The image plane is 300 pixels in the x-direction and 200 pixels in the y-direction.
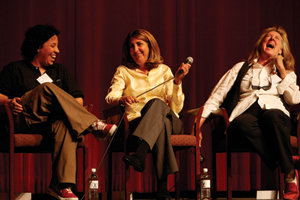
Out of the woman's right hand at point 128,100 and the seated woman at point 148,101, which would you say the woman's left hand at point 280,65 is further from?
the woman's right hand at point 128,100

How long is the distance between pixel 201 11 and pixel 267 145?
1716 millimetres

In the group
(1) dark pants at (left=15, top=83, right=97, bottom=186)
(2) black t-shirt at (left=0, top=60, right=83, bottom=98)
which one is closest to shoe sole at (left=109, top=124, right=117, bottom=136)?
(1) dark pants at (left=15, top=83, right=97, bottom=186)

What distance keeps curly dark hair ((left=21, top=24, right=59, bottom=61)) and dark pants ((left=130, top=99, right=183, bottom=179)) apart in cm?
99

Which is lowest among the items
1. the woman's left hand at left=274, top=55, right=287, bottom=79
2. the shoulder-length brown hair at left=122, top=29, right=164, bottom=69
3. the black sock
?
the black sock

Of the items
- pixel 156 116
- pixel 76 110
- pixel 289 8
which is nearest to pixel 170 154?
pixel 156 116

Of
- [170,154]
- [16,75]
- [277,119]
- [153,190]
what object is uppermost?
[16,75]

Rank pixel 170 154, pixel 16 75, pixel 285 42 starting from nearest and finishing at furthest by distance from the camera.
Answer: pixel 170 154 → pixel 16 75 → pixel 285 42

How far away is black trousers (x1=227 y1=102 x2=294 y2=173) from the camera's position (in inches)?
121

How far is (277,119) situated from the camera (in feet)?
10.3

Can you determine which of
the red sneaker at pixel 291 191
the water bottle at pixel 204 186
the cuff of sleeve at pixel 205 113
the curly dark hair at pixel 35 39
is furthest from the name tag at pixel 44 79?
the red sneaker at pixel 291 191

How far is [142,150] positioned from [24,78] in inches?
41.5

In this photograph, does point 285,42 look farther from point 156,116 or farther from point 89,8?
point 89,8

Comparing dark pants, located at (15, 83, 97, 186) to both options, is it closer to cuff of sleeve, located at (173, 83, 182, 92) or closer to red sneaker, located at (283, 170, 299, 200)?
cuff of sleeve, located at (173, 83, 182, 92)

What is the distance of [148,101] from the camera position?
10.5 feet
